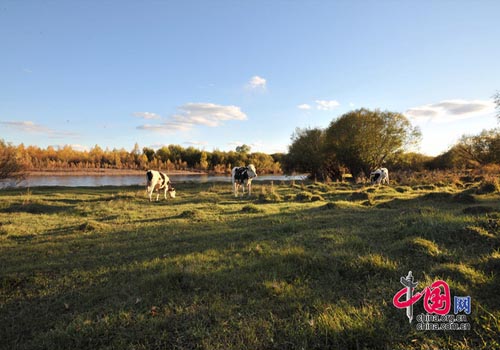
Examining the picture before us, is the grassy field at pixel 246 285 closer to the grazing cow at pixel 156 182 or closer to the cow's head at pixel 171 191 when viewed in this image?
the grazing cow at pixel 156 182

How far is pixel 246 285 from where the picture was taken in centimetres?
364

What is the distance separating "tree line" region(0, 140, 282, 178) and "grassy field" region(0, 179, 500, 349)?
5174 centimetres

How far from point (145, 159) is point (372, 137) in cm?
6548

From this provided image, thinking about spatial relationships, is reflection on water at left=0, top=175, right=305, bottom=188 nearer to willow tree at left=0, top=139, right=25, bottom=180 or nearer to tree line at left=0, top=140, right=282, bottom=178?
willow tree at left=0, top=139, right=25, bottom=180

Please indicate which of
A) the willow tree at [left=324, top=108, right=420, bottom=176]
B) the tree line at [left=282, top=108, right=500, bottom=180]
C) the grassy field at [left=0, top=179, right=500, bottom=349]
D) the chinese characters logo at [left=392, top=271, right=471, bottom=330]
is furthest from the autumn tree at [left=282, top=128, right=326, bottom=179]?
the chinese characters logo at [left=392, top=271, right=471, bottom=330]

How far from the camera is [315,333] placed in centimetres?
248

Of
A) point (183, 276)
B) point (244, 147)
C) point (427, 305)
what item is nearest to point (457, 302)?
point (427, 305)

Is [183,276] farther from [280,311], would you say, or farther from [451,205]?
[451,205]

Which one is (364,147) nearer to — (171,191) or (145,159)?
(171,191)

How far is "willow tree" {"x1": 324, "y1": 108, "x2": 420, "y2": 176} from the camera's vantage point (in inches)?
1126

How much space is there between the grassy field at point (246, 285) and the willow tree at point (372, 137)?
909 inches

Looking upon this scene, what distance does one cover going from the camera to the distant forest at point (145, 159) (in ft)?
202

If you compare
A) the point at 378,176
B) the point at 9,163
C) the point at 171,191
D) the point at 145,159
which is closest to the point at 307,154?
the point at 378,176

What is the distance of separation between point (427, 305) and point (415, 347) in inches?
32.4
